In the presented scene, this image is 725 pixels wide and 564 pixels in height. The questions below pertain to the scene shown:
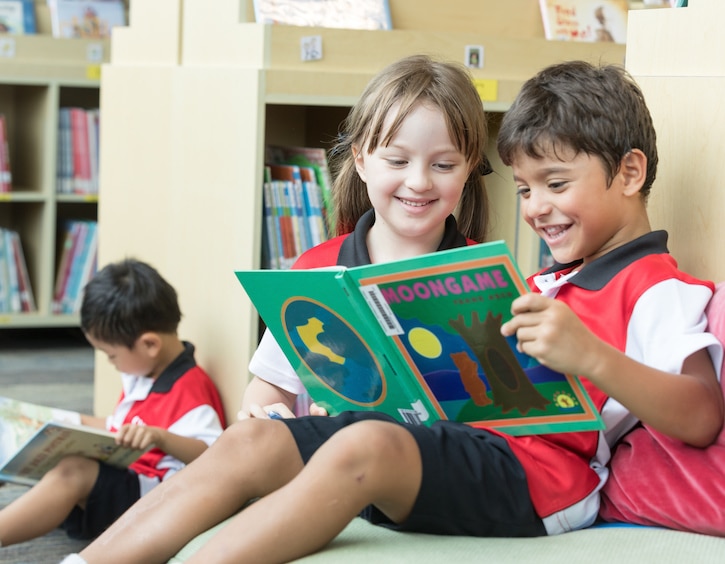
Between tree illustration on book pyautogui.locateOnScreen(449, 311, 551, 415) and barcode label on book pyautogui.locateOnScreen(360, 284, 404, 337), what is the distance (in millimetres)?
72

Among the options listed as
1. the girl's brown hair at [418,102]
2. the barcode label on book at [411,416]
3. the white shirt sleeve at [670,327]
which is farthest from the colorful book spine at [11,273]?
the white shirt sleeve at [670,327]

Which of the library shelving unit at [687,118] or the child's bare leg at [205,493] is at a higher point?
the library shelving unit at [687,118]

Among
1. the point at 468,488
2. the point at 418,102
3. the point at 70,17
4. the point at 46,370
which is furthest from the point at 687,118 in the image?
the point at 70,17

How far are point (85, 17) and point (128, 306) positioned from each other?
2360mm

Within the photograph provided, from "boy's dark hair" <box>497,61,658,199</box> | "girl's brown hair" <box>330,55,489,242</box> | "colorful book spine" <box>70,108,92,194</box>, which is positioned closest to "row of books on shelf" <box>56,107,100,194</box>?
"colorful book spine" <box>70,108,92,194</box>

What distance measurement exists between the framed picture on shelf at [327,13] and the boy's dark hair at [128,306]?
0.67 m

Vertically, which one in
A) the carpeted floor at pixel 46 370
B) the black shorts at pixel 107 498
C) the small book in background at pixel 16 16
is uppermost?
the small book in background at pixel 16 16

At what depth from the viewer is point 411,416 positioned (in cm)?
146

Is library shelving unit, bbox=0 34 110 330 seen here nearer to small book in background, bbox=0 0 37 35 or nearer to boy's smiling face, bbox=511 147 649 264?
small book in background, bbox=0 0 37 35

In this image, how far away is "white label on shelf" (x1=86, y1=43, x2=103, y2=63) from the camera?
436 cm

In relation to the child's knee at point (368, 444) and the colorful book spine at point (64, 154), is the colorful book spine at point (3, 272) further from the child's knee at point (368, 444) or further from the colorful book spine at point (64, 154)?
the child's knee at point (368, 444)

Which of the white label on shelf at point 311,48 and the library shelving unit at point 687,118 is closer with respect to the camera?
the library shelving unit at point 687,118

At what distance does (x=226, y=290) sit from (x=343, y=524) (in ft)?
4.53

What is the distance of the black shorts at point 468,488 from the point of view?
1303mm
